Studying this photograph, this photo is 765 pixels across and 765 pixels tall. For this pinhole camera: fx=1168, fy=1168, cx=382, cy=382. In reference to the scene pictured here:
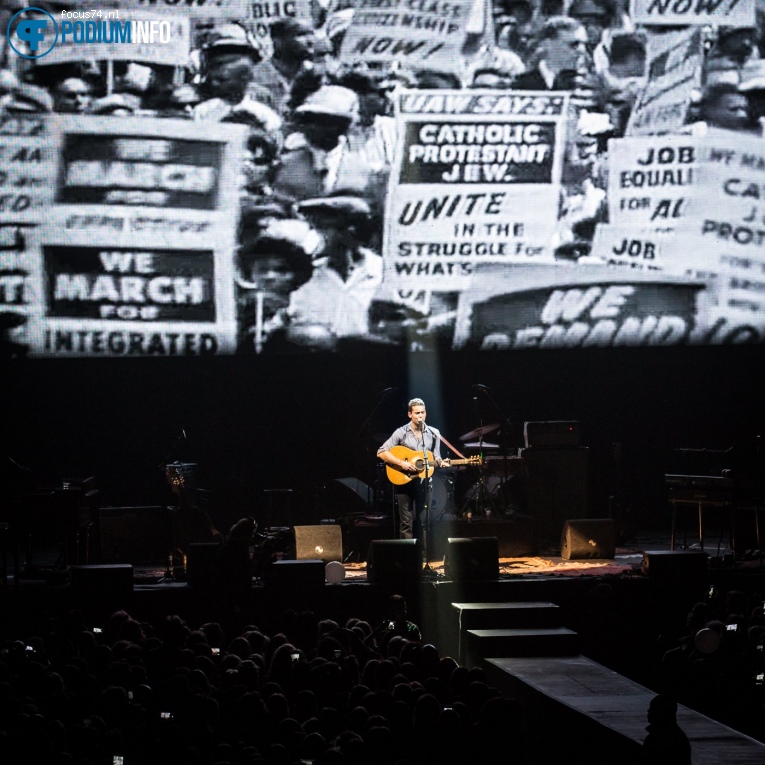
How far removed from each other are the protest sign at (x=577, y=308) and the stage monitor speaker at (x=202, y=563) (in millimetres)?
3572

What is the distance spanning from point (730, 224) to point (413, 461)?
13.6ft

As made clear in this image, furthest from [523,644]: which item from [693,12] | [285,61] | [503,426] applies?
[693,12]

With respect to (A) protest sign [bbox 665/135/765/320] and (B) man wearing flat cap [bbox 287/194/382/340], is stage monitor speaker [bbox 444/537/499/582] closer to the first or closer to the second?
(B) man wearing flat cap [bbox 287/194/382/340]

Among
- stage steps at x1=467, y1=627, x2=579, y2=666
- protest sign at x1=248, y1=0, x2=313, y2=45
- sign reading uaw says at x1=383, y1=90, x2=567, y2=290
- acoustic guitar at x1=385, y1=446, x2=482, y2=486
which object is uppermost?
protest sign at x1=248, y1=0, x2=313, y2=45

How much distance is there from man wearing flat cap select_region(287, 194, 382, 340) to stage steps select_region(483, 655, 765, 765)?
4234 mm

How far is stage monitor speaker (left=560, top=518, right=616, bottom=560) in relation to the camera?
10805mm

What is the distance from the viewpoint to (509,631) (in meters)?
8.70

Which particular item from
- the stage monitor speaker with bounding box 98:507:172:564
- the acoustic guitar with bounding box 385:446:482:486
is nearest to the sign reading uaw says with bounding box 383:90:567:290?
the acoustic guitar with bounding box 385:446:482:486

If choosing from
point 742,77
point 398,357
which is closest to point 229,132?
point 398,357

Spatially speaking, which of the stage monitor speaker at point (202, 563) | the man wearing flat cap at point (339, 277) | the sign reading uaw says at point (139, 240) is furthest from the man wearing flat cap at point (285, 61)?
the stage monitor speaker at point (202, 563)

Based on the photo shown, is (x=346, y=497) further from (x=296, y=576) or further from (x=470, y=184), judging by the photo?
(x=470, y=184)

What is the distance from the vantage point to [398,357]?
478 inches

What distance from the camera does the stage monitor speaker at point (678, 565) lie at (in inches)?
369

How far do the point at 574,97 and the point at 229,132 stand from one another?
3.38 metres
